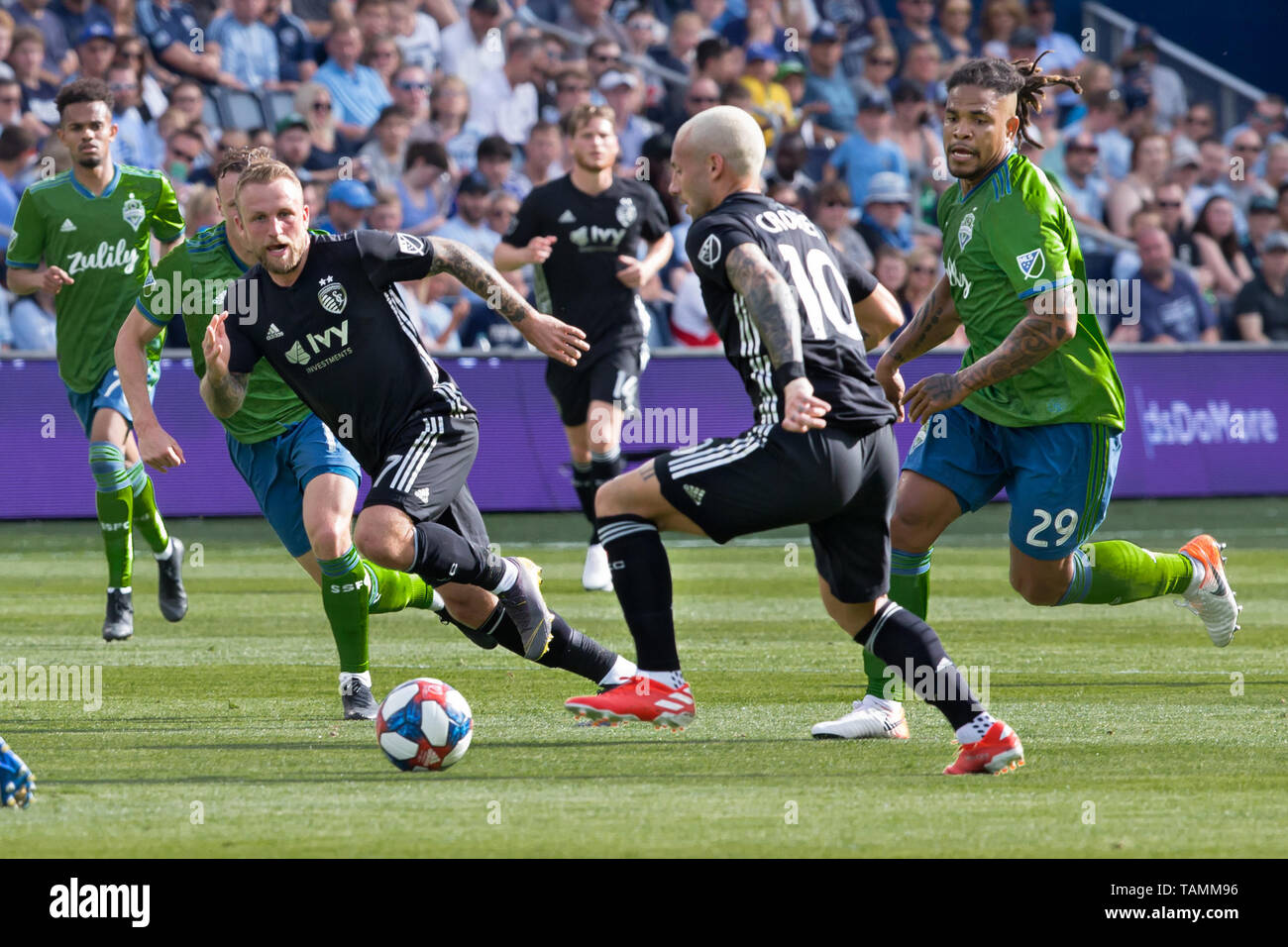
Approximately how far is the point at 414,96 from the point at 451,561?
42.3ft

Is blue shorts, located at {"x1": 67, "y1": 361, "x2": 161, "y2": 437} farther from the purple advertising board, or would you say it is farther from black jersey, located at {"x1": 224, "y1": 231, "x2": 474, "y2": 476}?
the purple advertising board

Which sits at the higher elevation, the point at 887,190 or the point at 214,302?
the point at 887,190

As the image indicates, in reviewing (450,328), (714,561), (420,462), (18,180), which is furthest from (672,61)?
(420,462)

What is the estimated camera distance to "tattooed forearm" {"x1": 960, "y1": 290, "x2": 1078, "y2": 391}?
6219 mm

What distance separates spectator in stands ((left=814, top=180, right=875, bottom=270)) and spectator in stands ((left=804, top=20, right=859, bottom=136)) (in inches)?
111


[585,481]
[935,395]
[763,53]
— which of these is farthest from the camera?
[763,53]

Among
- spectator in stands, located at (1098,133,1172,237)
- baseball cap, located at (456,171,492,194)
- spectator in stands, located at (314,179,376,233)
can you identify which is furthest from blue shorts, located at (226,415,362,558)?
spectator in stands, located at (1098,133,1172,237)

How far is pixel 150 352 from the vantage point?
9.18 metres

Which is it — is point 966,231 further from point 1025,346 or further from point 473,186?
point 473,186

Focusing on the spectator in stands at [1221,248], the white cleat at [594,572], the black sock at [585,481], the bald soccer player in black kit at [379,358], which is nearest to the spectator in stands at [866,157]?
the spectator in stands at [1221,248]

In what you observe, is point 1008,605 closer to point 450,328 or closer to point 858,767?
point 858,767

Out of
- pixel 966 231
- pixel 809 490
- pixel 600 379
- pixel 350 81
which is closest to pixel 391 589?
pixel 809 490

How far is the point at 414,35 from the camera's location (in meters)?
19.2
